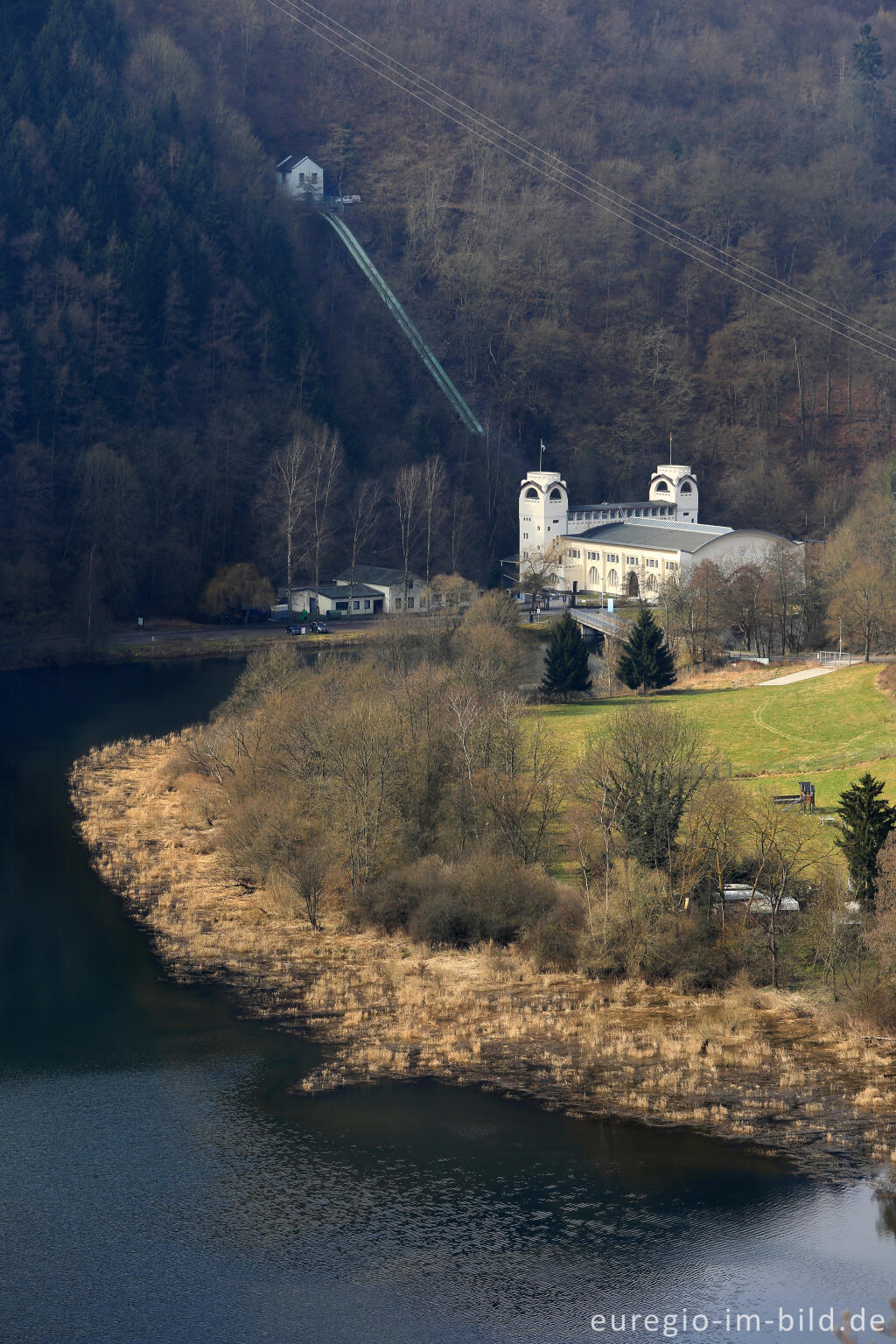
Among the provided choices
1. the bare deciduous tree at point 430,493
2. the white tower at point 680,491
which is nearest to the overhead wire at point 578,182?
the white tower at point 680,491

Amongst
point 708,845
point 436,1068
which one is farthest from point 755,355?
point 436,1068

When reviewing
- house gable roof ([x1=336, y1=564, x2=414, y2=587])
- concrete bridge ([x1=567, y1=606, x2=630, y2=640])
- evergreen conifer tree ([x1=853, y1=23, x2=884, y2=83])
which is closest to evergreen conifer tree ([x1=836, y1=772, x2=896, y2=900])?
concrete bridge ([x1=567, y1=606, x2=630, y2=640])

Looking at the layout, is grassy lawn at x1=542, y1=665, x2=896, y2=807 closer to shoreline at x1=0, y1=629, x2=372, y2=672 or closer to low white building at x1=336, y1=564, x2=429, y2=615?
shoreline at x1=0, y1=629, x2=372, y2=672

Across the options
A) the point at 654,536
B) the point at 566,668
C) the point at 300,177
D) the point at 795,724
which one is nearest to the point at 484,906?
the point at 795,724

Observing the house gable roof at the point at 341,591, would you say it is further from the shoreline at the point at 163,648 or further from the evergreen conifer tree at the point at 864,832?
the evergreen conifer tree at the point at 864,832

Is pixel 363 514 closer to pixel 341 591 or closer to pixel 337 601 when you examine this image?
pixel 341 591

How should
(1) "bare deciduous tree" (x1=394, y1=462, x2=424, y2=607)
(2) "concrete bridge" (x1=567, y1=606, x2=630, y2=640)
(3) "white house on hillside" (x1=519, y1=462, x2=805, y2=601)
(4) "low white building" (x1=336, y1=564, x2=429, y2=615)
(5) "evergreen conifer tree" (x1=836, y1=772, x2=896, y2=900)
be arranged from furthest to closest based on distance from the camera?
(1) "bare deciduous tree" (x1=394, y1=462, x2=424, y2=607), (4) "low white building" (x1=336, y1=564, x2=429, y2=615), (3) "white house on hillside" (x1=519, y1=462, x2=805, y2=601), (2) "concrete bridge" (x1=567, y1=606, x2=630, y2=640), (5) "evergreen conifer tree" (x1=836, y1=772, x2=896, y2=900)
